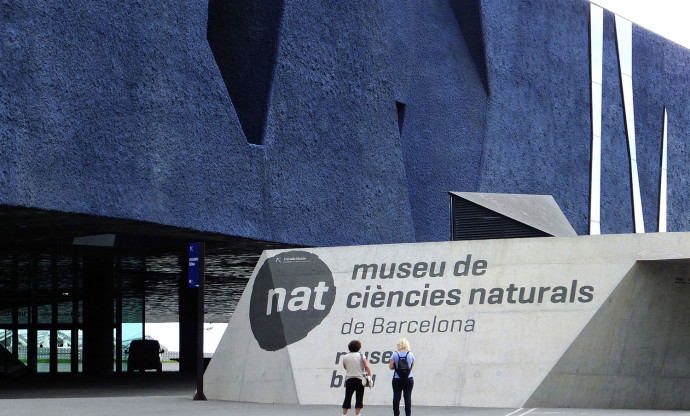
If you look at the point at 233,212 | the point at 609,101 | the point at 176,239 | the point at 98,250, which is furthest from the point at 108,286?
the point at 609,101

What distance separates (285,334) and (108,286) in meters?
20.6

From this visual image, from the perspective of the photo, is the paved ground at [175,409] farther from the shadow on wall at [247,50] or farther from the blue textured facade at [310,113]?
the shadow on wall at [247,50]

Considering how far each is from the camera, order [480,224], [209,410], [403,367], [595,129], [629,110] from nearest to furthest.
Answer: [403,367] < [209,410] < [480,224] < [595,129] < [629,110]

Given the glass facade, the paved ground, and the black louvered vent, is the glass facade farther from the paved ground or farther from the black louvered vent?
the black louvered vent

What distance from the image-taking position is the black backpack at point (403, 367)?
15.3 m

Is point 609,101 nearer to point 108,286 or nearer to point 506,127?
point 506,127

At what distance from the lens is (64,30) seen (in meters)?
23.5

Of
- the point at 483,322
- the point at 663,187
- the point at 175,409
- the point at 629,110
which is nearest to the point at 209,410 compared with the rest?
the point at 175,409

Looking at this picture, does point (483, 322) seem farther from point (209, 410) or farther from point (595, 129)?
point (595, 129)

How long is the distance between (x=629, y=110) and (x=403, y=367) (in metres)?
30.4

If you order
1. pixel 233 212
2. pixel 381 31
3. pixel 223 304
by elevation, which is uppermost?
pixel 381 31

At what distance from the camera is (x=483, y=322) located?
1853 cm

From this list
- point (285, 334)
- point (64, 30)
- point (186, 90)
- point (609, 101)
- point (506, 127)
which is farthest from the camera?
point (609, 101)

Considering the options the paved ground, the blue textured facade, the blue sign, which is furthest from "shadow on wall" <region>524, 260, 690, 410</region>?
the blue textured facade
